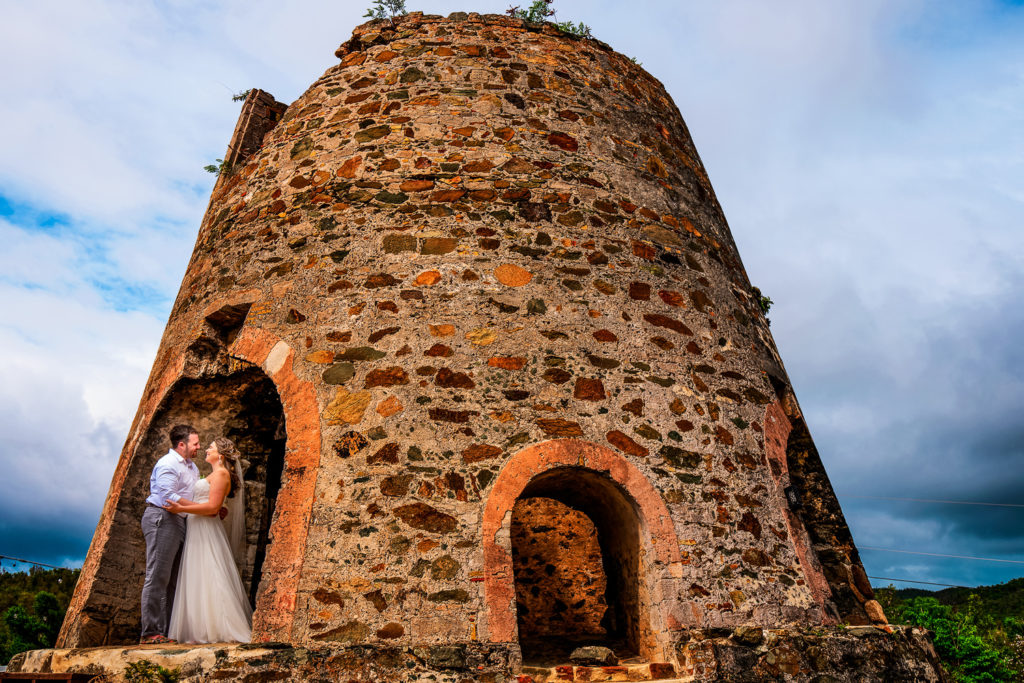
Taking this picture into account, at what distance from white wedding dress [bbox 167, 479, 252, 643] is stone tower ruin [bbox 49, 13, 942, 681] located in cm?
54

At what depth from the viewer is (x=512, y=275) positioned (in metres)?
4.61

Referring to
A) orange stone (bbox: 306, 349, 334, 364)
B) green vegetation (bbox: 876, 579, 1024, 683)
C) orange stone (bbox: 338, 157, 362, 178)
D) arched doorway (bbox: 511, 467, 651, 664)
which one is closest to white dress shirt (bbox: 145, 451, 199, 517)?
orange stone (bbox: 306, 349, 334, 364)

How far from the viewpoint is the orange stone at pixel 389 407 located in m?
4.07

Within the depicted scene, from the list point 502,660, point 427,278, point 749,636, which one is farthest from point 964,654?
point 427,278

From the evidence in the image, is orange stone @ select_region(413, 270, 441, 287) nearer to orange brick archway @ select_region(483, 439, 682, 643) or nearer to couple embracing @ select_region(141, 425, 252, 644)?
orange brick archway @ select_region(483, 439, 682, 643)

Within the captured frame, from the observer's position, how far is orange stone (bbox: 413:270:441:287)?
14.9ft

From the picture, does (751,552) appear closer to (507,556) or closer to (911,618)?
(507,556)

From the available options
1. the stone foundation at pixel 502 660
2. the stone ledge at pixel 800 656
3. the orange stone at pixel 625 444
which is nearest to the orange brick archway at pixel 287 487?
the stone foundation at pixel 502 660

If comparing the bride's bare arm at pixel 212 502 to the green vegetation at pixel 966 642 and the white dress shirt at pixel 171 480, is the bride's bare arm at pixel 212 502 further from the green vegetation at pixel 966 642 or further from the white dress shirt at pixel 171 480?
the green vegetation at pixel 966 642

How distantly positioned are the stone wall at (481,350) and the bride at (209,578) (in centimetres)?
59

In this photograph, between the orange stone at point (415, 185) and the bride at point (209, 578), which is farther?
the orange stone at point (415, 185)

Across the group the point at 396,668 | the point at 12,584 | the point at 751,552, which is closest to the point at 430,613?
the point at 396,668

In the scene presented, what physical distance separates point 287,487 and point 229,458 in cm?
99

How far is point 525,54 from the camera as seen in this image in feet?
19.1
